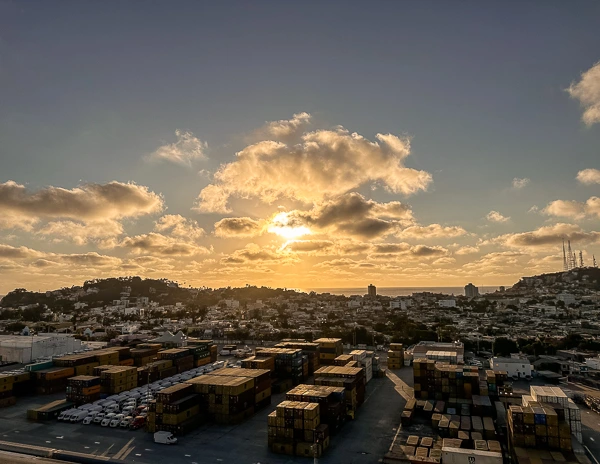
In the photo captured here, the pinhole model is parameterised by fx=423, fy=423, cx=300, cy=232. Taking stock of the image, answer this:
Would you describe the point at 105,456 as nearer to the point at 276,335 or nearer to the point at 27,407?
the point at 27,407

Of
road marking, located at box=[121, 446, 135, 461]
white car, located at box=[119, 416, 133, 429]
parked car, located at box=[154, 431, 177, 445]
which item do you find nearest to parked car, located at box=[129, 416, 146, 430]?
white car, located at box=[119, 416, 133, 429]

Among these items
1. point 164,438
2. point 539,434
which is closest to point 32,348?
point 164,438

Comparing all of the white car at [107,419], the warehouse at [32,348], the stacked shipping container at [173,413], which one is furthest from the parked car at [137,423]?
the warehouse at [32,348]

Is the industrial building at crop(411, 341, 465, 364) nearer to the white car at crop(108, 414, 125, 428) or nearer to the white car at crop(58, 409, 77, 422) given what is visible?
the white car at crop(108, 414, 125, 428)

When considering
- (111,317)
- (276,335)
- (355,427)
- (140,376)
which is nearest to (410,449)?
(355,427)

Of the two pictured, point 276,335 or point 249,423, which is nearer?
point 249,423

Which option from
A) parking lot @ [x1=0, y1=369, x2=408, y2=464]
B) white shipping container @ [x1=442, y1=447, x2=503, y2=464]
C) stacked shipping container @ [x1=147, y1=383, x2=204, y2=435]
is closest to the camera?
white shipping container @ [x1=442, y1=447, x2=503, y2=464]

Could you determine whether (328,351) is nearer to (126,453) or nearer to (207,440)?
(207,440)
